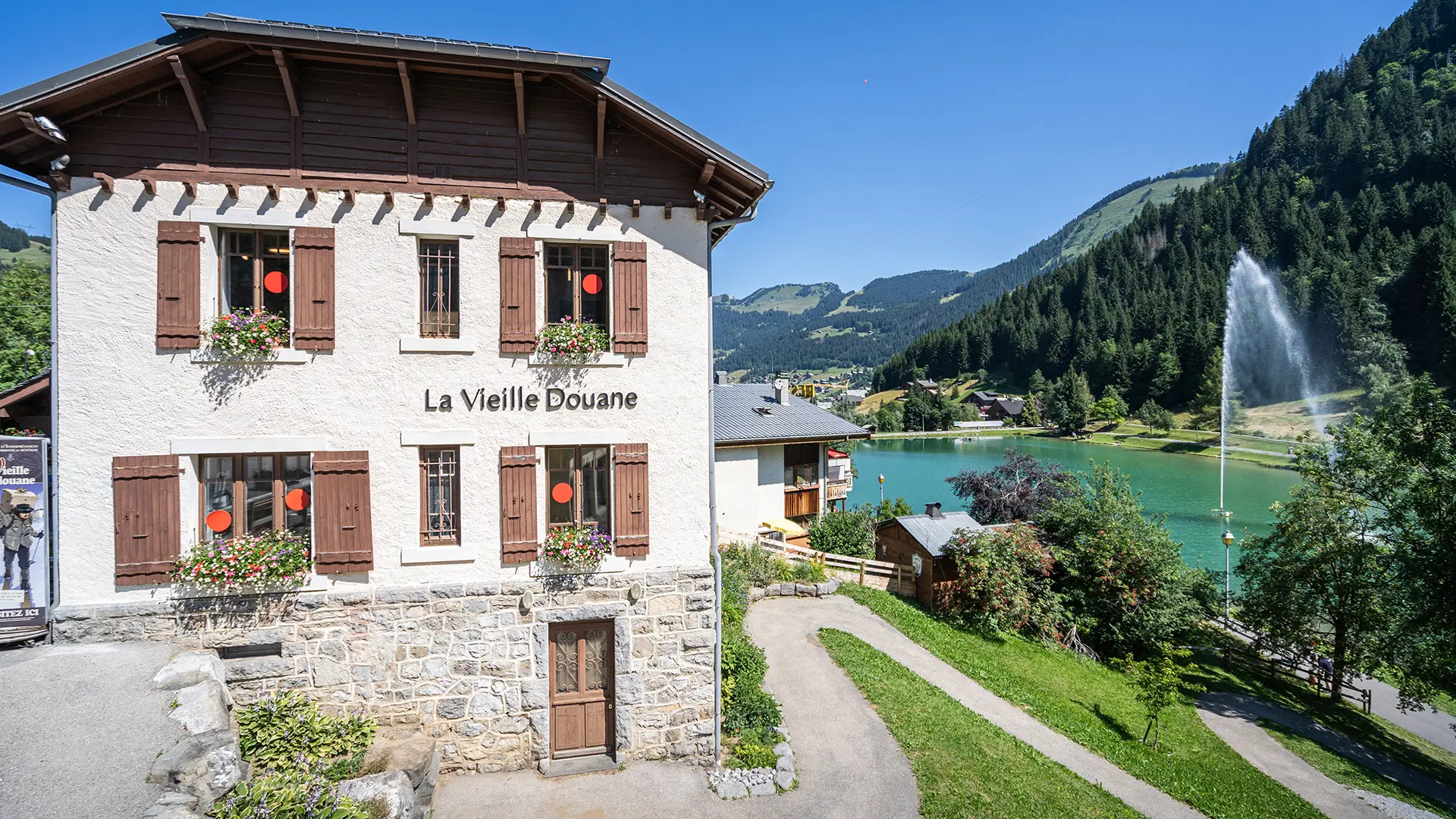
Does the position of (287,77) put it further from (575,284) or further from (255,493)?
(255,493)

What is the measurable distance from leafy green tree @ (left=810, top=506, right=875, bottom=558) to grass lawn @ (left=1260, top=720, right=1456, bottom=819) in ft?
38.4

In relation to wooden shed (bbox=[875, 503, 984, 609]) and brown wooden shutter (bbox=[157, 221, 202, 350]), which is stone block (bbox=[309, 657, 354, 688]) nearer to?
brown wooden shutter (bbox=[157, 221, 202, 350])

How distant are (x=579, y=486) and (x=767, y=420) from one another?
55.1 feet

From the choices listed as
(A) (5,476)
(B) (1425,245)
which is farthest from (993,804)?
(B) (1425,245)

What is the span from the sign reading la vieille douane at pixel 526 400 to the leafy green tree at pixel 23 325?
14.2m

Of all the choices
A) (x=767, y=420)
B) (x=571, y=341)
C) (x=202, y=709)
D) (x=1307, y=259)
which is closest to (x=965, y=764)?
(x=571, y=341)

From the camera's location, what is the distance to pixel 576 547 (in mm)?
8172

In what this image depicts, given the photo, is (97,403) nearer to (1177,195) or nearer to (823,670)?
(823,670)

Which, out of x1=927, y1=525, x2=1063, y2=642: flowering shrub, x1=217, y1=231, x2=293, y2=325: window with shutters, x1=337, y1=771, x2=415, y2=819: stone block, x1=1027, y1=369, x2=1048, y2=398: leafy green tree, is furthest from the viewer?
x1=1027, y1=369, x2=1048, y2=398: leafy green tree

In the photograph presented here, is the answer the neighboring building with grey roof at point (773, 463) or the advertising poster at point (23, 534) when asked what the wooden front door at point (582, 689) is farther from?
the neighboring building with grey roof at point (773, 463)

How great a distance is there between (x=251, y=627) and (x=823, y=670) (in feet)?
31.6

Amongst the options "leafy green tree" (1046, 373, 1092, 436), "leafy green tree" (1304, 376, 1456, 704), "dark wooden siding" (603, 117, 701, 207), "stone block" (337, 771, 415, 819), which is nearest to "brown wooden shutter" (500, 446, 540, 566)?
"stone block" (337, 771, 415, 819)

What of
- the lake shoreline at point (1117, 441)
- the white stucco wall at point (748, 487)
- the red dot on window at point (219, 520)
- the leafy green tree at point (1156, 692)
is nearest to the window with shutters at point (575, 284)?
the red dot on window at point (219, 520)

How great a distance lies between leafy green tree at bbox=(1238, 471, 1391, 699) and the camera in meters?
16.7
